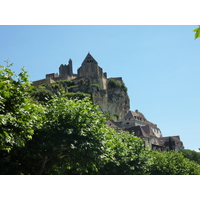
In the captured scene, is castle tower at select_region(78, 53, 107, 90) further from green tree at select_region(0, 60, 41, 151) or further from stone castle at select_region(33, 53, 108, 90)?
green tree at select_region(0, 60, 41, 151)

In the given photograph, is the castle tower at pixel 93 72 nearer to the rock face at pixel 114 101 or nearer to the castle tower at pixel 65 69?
the rock face at pixel 114 101

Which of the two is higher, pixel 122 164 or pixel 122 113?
pixel 122 113

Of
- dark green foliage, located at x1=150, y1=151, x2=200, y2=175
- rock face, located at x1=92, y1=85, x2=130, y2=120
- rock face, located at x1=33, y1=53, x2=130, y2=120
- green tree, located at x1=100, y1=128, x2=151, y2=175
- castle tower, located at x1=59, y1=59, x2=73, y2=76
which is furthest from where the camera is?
castle tower, located at x1=59, y1=59, x2=73, y2=76

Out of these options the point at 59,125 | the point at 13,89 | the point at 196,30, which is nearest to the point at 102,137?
the point at 59,125

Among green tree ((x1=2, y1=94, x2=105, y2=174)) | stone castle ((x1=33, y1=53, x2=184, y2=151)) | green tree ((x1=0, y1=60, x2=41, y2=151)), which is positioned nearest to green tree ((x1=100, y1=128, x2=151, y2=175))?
green tree ((x1=2, y1=94, x2=105, y2=174))

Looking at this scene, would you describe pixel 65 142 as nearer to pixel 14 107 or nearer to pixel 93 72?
pixel 14 107

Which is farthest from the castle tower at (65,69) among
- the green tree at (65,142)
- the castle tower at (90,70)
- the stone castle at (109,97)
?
the green tree at (65,142)

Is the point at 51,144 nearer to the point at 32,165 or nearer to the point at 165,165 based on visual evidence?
the point at 32,165

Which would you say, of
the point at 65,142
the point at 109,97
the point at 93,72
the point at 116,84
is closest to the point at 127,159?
the point at 65,142

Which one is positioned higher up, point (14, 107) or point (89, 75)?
point (89, 75)

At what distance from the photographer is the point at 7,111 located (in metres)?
12.6

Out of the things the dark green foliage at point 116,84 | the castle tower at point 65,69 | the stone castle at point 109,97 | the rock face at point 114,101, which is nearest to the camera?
the stone castle at point 109,97

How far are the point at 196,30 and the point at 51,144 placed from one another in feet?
42.9

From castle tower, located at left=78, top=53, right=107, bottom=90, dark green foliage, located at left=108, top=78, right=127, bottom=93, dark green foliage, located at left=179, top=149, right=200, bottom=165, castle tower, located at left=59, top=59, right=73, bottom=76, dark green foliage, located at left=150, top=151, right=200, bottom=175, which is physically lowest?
dark green foliage, located at left=150, top=151, right=200, bottom=175
